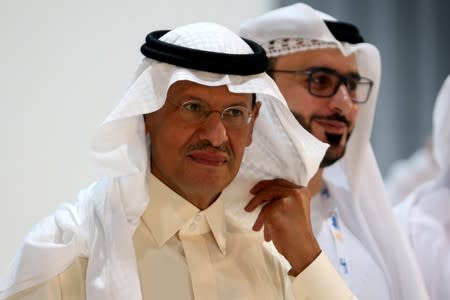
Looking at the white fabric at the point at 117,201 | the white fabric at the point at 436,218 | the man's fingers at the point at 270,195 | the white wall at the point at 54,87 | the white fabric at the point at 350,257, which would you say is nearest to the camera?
the white fabric at the point at 117,201

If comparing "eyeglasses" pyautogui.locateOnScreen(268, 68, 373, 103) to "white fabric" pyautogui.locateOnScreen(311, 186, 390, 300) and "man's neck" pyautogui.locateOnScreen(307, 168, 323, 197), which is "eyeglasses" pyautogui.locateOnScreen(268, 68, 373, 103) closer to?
"man's neck" pyautogui.locateOnScreen(307, 168, 323, 197)

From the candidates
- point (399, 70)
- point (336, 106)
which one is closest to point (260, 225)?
point (336, 106)

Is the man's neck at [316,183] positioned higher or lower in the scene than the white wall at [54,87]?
lower

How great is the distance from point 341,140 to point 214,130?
41.4 inches

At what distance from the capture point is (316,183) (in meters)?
3.43

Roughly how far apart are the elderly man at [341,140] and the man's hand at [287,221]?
2.19 feet

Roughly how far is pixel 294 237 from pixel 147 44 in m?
0.73

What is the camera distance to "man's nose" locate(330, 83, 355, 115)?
328 centimetres

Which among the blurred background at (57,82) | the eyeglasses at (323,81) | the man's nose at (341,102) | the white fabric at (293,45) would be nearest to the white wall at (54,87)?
the blurred background at (57,82)

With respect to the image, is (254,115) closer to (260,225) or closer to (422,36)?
(260,225)

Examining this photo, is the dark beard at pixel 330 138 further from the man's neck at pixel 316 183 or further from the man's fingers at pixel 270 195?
the man's fingers at pixel 270 195

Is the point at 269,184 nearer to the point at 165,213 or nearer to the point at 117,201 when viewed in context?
the point at 165,213

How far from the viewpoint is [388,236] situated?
3.34m

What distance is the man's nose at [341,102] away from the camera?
10.8 ft
